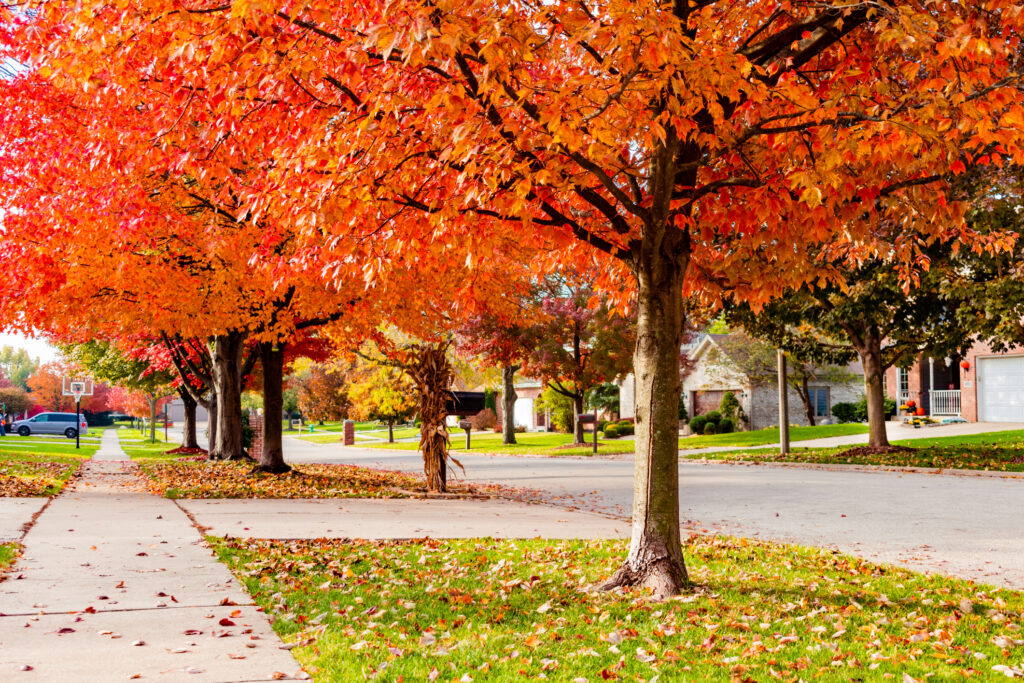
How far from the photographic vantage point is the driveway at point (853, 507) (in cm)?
931

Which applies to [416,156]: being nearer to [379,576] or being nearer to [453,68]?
[453,68]

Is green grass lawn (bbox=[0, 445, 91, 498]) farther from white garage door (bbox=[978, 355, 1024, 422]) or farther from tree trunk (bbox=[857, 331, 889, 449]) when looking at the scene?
white garage door (bbox=[978, 355, 1024, 422])

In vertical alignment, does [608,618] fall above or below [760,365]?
below

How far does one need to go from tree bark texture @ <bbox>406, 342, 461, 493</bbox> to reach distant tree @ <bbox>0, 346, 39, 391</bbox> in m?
168

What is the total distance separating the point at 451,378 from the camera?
1511 centimetres

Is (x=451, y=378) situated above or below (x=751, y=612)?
above

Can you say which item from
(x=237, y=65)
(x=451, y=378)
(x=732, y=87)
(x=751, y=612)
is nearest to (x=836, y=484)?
(x=451, y=378)

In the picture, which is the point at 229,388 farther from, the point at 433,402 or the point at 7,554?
the point at 7,554

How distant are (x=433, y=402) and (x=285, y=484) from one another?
398 cm

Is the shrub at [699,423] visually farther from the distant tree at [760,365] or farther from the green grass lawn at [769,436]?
the green grass lawn at [769,436]

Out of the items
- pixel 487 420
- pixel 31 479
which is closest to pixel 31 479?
pixel 31 479

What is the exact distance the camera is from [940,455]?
890 inches

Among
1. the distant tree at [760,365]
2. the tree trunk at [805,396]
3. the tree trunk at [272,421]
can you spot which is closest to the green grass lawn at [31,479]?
the tree trunk at [272,421]

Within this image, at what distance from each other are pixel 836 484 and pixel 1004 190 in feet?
22.8
